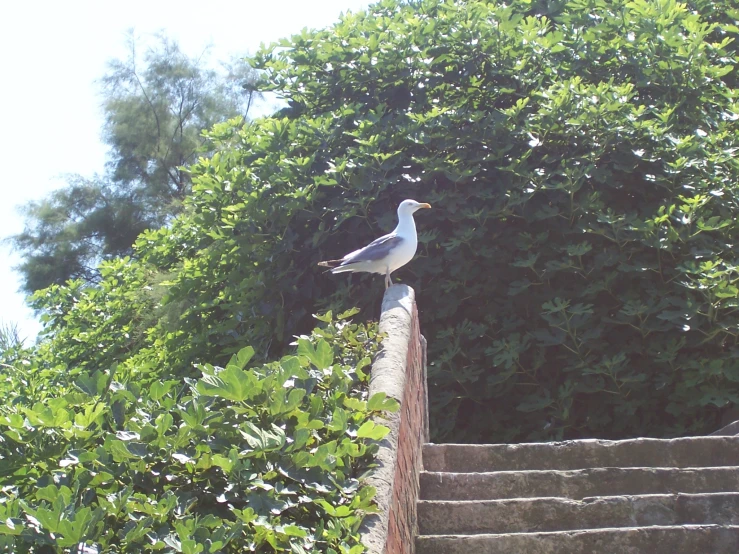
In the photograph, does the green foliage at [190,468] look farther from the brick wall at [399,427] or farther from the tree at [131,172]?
the tree at [131,172]

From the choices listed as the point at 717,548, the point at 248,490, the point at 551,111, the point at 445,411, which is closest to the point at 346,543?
the point at 248,490

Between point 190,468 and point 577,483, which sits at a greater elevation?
point 577,483

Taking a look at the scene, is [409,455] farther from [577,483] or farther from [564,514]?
[577,483]

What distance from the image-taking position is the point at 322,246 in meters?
7.14

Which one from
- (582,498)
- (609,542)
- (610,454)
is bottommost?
(609,542)

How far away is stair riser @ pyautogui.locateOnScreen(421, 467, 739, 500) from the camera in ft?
16.4

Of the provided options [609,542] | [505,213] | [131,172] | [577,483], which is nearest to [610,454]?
[577,483]

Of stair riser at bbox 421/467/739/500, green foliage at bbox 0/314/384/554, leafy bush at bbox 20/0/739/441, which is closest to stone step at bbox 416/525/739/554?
stair riser at bbox 421/467/739/500

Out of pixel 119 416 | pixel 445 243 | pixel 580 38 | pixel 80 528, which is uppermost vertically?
pixel 580 38

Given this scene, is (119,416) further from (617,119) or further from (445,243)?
(617,119)

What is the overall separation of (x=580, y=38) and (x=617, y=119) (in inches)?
45.0

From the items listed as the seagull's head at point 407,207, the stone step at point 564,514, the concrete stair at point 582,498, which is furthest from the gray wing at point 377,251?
the stone step at point 564,514

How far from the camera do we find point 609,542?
176 inches

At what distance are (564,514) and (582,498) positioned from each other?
0.28 m
